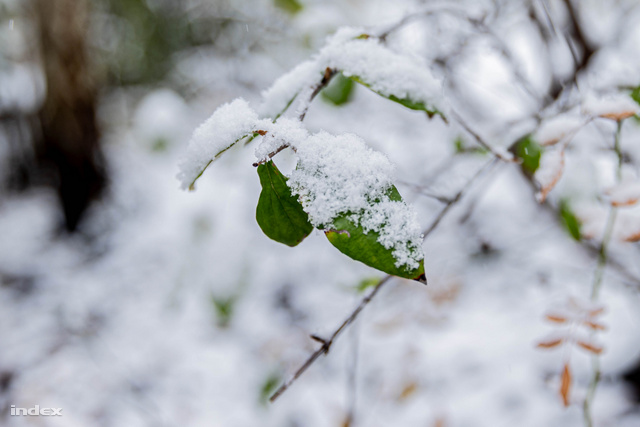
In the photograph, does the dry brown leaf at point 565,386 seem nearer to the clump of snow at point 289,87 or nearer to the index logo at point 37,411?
the clump of snow at point 289,87

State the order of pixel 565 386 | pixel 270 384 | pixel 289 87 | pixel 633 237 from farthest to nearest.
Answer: pixel 270 384 → pixel 565 386 → pixel 633 237 → pixel 289 87

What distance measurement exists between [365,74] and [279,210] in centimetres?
17

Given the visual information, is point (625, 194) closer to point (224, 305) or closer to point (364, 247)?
point (364, 247)

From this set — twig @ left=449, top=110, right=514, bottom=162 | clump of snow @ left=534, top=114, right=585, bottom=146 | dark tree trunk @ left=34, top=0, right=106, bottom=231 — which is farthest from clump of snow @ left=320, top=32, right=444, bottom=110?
dark tree trunk @ left=34, top=0, right=106, bottom=231

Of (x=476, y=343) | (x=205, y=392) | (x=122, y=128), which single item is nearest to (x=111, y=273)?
(x=205, y=392)

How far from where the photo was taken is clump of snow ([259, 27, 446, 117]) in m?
0.40

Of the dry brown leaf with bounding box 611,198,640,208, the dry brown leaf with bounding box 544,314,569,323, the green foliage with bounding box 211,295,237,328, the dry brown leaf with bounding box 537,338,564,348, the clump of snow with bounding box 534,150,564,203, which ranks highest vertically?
the clump of snow with bounding box 534,150,564,203

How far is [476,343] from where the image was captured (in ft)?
4.81

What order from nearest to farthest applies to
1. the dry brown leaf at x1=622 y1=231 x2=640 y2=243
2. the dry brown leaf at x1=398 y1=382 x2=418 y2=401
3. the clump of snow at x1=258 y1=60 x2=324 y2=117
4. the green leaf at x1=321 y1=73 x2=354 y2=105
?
1. the clump of snow at x1=258 y1=60 x2=324 y2=117
2. the dry brown leaf at x1=622 y1=231 x2=640 y2=243
3. the green leaf at x1=321 y1=73 x2=354 y2=105
4. the dry brown leaf at x1=398 y1=382 x2=418 y2=401

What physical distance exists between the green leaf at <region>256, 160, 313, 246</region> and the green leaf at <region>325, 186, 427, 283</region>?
0.06 m

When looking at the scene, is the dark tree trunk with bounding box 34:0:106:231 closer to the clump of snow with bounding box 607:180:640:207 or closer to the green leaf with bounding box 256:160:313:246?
the green leaf with bounding box 256:160:313:246

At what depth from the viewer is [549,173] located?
19.6 inches

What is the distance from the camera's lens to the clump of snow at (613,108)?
0.48m

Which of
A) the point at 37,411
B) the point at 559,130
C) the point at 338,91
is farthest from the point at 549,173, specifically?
the point at 37,411
